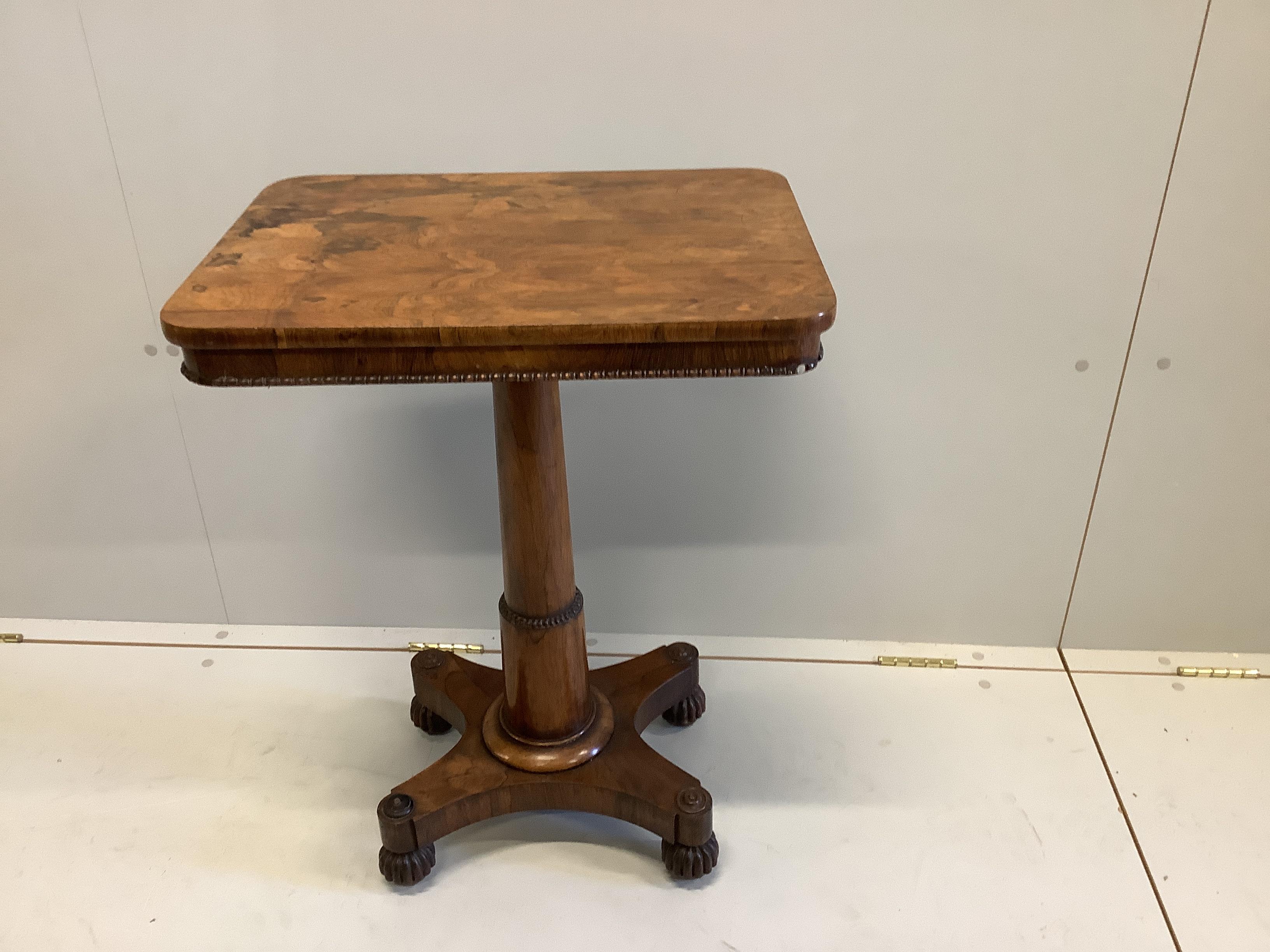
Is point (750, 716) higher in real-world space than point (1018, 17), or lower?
lower

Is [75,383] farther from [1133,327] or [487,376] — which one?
[1133,327]

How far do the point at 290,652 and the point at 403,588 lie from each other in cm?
22

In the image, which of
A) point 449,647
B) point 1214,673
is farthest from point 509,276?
point 1214,673

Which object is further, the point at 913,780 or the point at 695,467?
the point at 695,467

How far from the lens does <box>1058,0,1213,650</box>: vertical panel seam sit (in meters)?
1.28

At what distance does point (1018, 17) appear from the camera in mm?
1266

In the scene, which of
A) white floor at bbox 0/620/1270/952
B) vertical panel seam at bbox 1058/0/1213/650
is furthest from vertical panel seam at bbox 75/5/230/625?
vertical panel seam at bbox 1058/0/1213/650

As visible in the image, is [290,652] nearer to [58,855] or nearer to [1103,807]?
[58,855]

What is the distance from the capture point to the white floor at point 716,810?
1.25 metres

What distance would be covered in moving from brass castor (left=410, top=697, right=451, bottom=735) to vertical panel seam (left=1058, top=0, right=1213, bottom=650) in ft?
3.33

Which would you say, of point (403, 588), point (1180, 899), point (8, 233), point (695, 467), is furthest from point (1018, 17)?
point (8, 233)

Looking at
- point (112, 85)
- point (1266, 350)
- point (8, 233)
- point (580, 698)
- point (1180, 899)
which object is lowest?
point (1180, 899)

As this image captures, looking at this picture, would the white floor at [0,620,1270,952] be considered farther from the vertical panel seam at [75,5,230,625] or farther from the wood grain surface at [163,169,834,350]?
the wood grain surface at [163,169,834,350]

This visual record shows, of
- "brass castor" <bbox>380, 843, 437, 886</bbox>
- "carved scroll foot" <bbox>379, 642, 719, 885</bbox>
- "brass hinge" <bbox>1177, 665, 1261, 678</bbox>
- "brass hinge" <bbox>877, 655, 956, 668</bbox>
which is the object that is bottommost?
"brass hinge" <bbox>1177, 665, 1261, 678</bbox>
